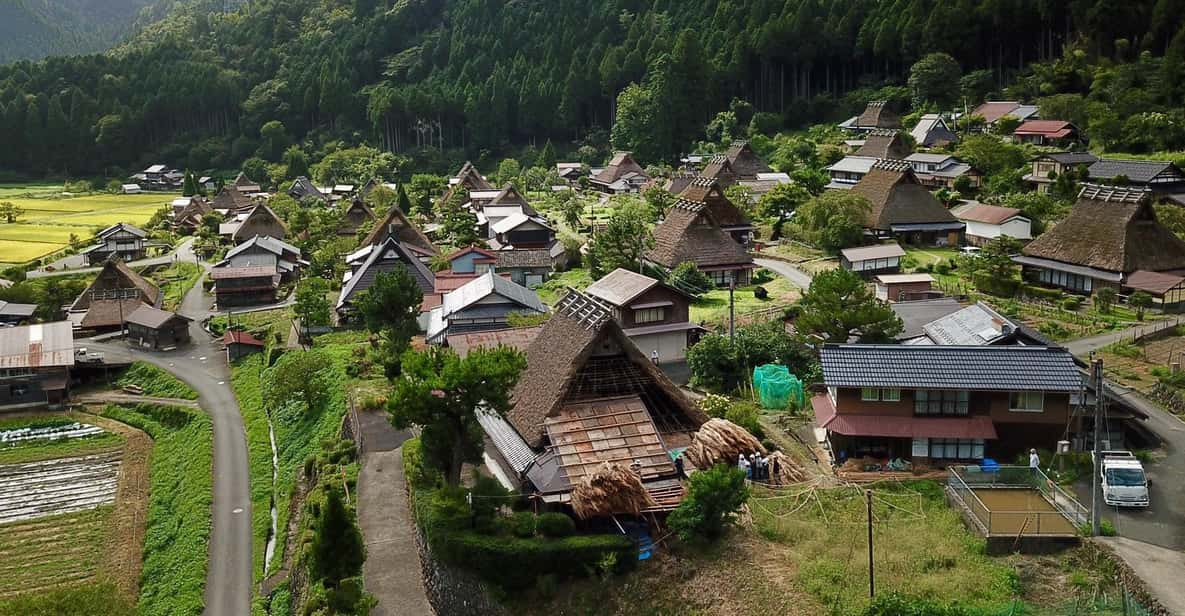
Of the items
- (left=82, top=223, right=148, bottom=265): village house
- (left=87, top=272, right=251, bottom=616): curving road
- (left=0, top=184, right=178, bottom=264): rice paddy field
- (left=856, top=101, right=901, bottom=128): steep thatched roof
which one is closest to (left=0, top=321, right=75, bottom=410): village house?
(left=87, top=272, right=251, bottom=616): curving road

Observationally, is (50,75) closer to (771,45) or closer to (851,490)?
(771,45)

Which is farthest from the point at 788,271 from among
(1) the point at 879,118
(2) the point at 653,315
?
(1) the point at 879,118

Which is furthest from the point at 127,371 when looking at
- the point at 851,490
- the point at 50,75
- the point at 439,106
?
the point at 50,75

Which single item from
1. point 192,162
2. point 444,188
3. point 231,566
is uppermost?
point 192,162

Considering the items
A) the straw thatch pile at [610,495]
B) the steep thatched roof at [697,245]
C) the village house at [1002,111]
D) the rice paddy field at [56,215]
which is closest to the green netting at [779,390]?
the straw thatch pile at [610,495]

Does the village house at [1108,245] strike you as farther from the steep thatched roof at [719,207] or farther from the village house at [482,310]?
the village house at [482,310]
